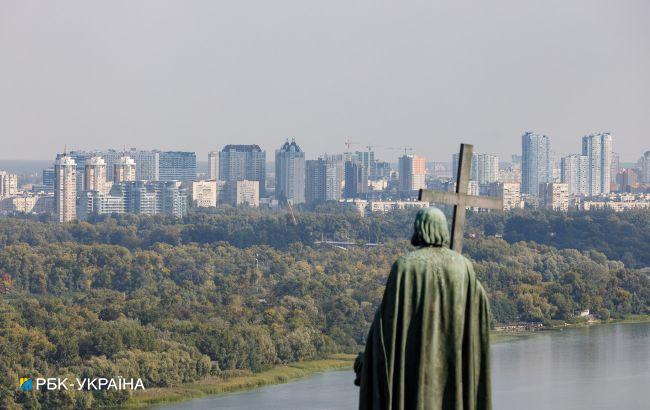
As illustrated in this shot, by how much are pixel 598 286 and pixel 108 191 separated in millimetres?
46920

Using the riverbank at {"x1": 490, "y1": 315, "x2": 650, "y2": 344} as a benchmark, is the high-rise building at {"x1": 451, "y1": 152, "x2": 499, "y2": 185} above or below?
above

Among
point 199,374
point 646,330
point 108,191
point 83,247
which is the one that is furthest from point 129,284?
point 108,191

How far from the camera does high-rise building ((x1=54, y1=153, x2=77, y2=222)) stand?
237ft

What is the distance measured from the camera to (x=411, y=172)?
89.8 m

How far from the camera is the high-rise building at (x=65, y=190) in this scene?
7225cm

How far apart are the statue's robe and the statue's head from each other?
17mm

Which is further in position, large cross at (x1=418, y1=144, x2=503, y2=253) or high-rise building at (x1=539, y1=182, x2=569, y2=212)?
high-rise building at (x1=539, y1=182, x2=569, y2=212)

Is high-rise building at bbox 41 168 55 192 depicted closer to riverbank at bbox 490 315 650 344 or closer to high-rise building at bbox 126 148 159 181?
high-rise building at bbox 126 148 159 181

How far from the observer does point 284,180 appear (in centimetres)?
8700

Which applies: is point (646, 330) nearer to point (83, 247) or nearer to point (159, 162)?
point (83, 247)

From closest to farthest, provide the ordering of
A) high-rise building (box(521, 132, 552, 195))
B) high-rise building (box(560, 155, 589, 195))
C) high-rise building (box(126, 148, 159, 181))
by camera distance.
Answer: high-rise building (box(560, 155, 589, 195)), high-rise building (box(521, 132, 552, 195)), high-rise building (box(126, 148, 159, 181))

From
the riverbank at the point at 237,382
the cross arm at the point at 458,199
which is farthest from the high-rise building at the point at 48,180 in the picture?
the cross arm at the point at 458,199

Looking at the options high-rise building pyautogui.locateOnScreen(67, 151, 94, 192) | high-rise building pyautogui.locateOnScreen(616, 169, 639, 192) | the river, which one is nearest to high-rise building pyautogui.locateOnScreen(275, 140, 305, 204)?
high-rise building pyautogui.locateOnScreen(67, 151, 94, 192)

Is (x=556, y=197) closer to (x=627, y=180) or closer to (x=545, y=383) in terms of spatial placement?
(x=627, y=180)
